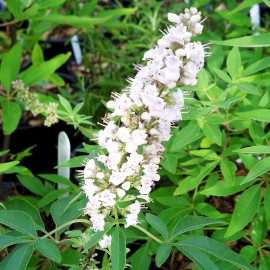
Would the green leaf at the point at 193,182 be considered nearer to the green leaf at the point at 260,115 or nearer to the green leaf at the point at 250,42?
the green leaf at the point at 260,115

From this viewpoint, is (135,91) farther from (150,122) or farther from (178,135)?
(178,135)

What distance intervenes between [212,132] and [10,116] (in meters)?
0.64

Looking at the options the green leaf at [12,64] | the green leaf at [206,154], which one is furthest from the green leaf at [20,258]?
the green leaf at [12,64]

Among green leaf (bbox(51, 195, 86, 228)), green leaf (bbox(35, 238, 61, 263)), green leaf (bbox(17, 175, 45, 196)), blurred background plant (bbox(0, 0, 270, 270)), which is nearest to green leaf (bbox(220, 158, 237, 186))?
blurred background plant (bbox(0, 0, 270, 270))

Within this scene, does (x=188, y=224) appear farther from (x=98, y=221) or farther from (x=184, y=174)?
(x=184, y=174)

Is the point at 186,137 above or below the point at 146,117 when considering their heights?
below

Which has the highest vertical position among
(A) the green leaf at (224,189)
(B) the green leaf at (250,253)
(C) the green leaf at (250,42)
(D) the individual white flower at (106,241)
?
(C) the green leaf at (250,42)

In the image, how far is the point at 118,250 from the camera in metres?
0.98

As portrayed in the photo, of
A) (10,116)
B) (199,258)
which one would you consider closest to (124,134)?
(199,258)

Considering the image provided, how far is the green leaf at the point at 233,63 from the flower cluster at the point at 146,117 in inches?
15.0

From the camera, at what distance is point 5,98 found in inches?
65.4

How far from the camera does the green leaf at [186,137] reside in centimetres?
120

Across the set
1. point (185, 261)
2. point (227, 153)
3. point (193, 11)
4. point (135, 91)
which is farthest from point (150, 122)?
point (185, 261)

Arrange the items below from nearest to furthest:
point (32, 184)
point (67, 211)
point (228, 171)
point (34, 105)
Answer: point (67, 211) → point (228, 171) → point (34, 105) → point (32, 184)
